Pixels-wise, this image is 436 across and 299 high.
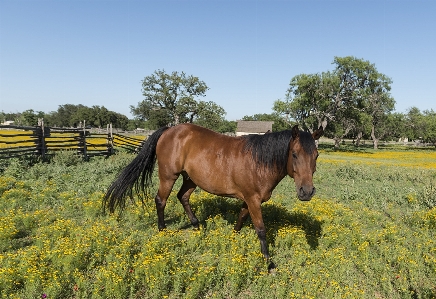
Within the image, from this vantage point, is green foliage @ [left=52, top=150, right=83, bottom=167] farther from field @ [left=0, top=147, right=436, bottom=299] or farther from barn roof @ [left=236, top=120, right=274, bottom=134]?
barn roof @ [left=236, top=120, right=274, bottom=134]

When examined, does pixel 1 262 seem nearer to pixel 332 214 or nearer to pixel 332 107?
pixel 332 214

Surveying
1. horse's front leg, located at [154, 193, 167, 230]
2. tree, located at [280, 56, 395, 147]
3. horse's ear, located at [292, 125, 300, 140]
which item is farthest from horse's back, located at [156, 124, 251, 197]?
tree, located at [280, 56, 395, 147]

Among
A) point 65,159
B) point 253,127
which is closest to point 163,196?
point 65,159

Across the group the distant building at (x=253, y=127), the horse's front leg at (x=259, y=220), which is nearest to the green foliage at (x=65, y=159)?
the horse's front leg at (x=259, y=220)

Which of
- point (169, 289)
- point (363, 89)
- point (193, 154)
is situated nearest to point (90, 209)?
point (193, 154)

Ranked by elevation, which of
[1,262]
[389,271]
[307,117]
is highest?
[307,117]

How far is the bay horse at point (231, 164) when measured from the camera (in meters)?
4.16

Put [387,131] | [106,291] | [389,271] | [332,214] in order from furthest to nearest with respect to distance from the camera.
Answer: [387,131]
[332,214]
[389,271]
[106,291]

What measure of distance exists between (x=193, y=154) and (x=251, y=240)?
209 cm

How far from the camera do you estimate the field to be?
3809mm

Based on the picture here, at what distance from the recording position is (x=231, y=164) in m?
5.05

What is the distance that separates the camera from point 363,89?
4031cm

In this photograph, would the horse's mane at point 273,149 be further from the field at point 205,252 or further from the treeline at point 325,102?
the treeline at point 325,102

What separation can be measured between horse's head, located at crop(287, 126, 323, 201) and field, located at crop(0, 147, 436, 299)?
1.41 m
